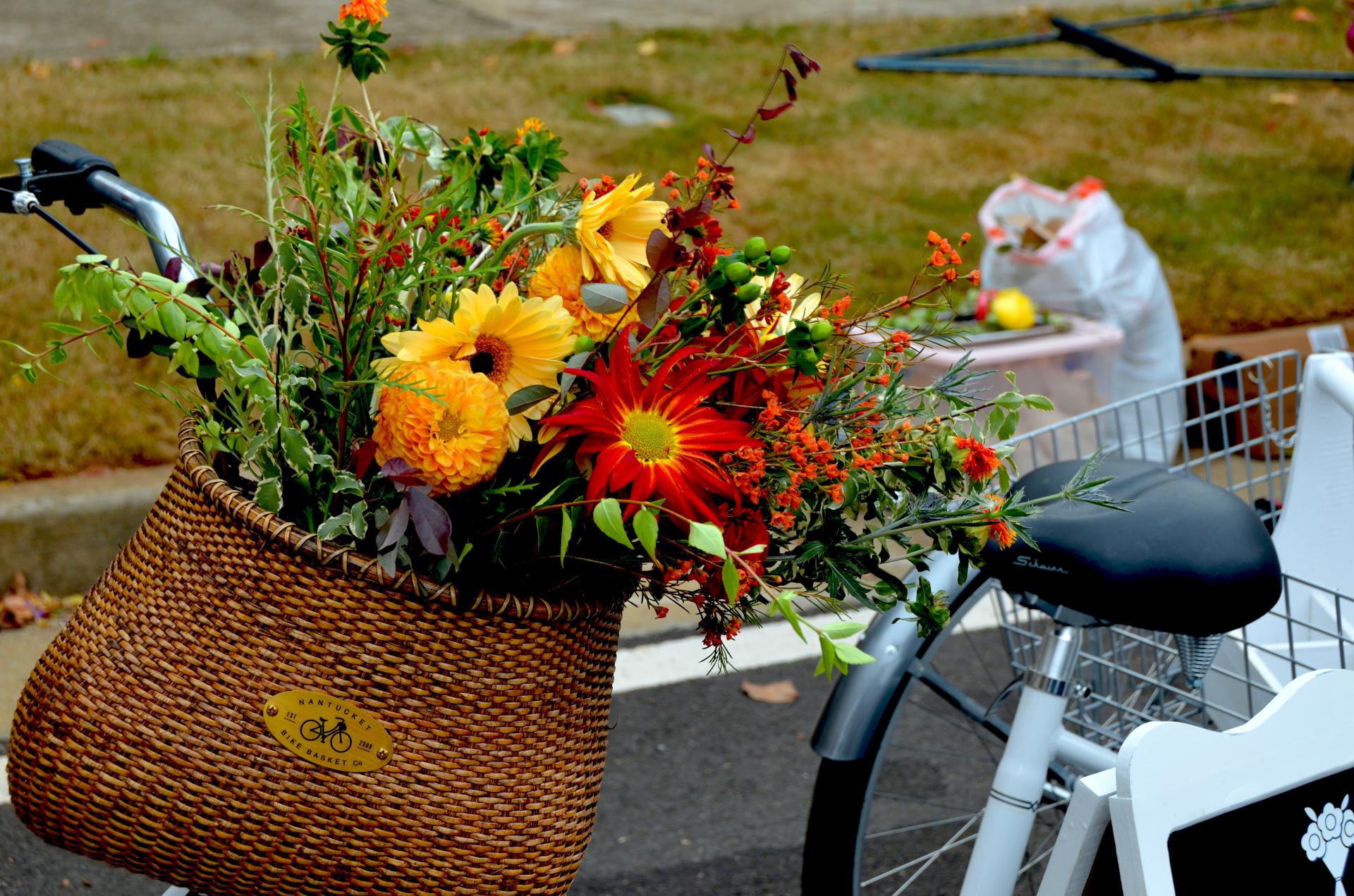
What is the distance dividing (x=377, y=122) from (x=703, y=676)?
198 centimetres

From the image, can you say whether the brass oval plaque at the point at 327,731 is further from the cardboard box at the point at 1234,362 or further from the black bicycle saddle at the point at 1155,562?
the cardboard box at the point at 1234,362

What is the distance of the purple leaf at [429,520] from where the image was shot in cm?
103

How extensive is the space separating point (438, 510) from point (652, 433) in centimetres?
19

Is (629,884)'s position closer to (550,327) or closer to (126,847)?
(126,847)

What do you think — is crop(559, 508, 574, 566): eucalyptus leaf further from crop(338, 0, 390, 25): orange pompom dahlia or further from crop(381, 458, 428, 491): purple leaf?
crop(338, 0, 390, 25): orange pompom dahlia

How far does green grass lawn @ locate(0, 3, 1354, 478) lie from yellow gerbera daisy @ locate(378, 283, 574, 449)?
264 cm

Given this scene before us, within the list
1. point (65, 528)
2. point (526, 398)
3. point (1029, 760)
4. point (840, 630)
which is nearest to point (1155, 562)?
point (1029, 760)

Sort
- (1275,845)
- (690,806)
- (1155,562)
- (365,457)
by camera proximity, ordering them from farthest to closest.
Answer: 1. (690,806)
2. (1155,562)
3. (1275,845)
4. (365,457)

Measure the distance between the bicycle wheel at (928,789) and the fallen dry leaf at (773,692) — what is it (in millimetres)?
267

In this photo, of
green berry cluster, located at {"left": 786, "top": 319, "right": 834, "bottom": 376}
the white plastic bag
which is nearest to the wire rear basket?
green berry cluster, located at {"left": 786, "top": 319, "right": 834, "bottom": 376}

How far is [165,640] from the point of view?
1.14 metres

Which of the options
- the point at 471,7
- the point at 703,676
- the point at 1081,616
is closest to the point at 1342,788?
the point at 1081,616

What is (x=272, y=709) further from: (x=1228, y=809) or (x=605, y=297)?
(x=1228, y=809)

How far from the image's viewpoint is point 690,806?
2625 millimetres
